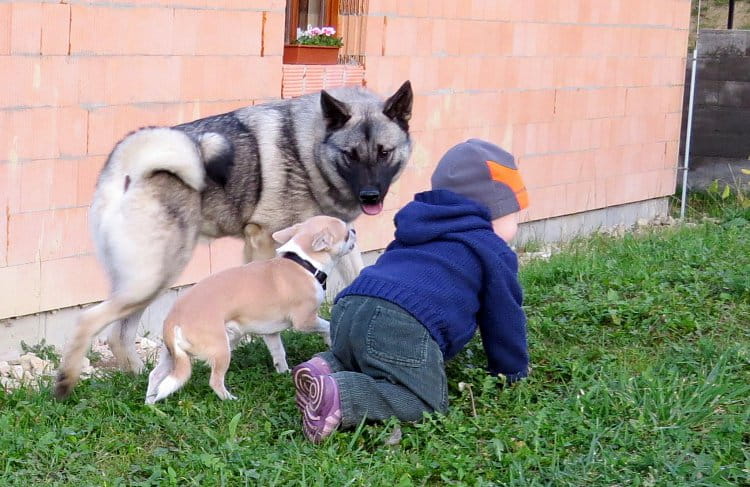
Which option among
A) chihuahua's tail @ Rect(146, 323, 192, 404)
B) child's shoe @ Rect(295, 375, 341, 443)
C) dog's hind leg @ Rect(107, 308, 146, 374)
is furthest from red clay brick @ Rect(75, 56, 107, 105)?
child's shoe @ Rect(295, 375, 341, 443)

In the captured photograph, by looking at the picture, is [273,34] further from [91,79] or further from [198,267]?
[198,267]

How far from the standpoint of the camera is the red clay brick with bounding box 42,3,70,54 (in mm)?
5820

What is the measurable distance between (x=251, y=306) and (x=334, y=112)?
4.82 ft

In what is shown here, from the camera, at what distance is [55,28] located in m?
5.88

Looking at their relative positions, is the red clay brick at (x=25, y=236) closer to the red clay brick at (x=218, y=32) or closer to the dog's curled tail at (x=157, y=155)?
the dog's curled tail at (x=157, y=155)

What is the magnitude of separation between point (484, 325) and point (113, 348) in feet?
6.45

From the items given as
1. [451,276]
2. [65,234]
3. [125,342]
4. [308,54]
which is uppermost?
[308,54]

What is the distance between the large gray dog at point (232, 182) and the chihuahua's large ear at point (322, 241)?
814mm

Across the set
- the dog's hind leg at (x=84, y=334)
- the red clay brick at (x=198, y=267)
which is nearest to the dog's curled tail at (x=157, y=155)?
the dog's hind leg at (x=84, y=334)

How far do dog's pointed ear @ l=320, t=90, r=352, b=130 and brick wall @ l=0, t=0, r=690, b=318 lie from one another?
142cm

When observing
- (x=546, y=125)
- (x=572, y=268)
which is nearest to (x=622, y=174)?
(x=546, y=125)

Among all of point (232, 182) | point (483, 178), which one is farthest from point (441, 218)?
point (232, 182)

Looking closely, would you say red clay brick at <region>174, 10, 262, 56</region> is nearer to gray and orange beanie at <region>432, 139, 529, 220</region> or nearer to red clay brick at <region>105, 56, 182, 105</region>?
red clay brick at <region>105, 56, 182, 105</region>

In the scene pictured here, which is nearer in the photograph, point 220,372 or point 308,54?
point 220,372
